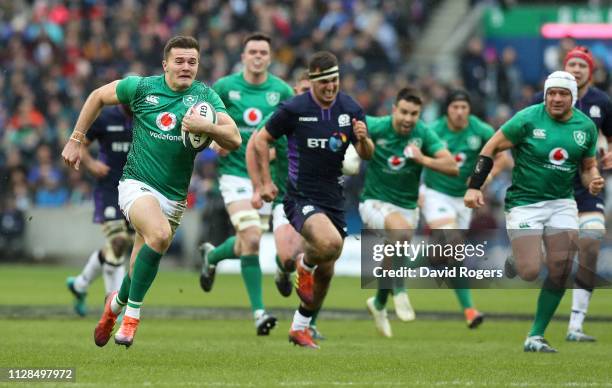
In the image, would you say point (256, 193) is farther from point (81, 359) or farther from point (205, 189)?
point (205, 189)

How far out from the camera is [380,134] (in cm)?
1567

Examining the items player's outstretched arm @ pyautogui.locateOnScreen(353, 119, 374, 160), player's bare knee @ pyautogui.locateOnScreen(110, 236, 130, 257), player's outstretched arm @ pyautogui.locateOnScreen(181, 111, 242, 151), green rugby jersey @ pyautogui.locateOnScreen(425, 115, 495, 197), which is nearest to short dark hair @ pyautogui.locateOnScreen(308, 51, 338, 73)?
player's outstretched arm @ pyautogui.locateOnScreen(353, 119, 374, 160)

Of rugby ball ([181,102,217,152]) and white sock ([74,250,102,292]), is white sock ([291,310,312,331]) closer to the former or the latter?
rugby ball ([181,102,217,152])

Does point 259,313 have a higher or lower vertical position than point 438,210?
lower

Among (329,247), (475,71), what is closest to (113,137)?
(329,247)

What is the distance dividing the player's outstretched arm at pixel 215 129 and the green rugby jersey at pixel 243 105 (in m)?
3.87

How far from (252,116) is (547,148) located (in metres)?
3.84

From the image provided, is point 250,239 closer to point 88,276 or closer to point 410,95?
point 410,95

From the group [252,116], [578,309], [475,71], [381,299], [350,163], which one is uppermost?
[252,116]

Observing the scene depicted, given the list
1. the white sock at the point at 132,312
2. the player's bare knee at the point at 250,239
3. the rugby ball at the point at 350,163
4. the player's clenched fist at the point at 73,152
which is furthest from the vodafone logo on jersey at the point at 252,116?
the white sock at the point at 132,312

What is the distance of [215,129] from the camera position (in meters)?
11.2

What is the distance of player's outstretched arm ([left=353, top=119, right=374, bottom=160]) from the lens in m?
12.8

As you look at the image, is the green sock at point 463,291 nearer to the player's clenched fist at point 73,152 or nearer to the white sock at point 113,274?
the white sock at point 113,274

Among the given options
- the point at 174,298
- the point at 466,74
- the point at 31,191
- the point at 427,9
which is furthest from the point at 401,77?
the point at 174,298
